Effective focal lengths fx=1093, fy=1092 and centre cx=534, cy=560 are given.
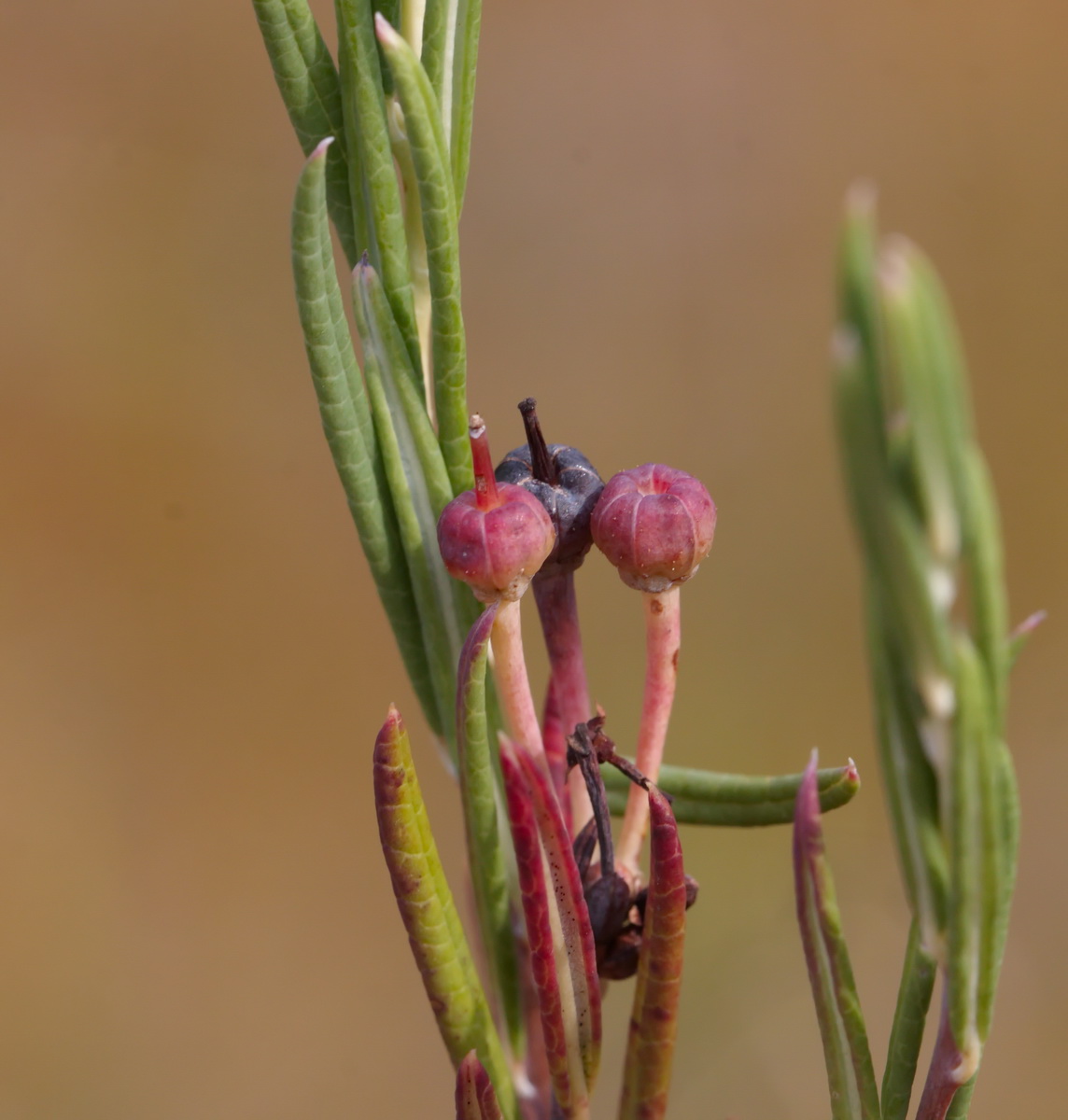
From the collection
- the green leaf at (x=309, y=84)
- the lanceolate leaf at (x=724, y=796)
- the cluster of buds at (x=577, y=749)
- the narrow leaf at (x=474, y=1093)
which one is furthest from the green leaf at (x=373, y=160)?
the narrow leaf at (x=474, y=1093)

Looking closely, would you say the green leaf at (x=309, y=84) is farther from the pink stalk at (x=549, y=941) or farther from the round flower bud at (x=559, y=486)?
the pink stalk at (x=549, y=941)

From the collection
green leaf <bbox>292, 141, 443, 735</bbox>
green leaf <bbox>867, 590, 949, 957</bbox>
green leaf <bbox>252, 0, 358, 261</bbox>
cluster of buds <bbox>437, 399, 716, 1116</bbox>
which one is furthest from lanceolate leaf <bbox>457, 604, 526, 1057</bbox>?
green leaf <bbox>252, 0, 358, 261</bbox>

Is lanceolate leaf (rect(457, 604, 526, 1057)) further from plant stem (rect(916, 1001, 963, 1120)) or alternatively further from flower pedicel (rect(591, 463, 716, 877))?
plant stem (rect(916, 1001, 963, 1120))

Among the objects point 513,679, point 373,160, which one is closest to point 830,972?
point 513,679

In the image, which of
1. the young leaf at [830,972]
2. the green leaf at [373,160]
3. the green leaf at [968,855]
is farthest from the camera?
the green leaf at [373,160]

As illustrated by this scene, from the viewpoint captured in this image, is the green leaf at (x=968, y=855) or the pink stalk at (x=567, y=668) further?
the pink stalk at (x=567, y=668)

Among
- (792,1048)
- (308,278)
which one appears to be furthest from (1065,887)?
(308,278)
